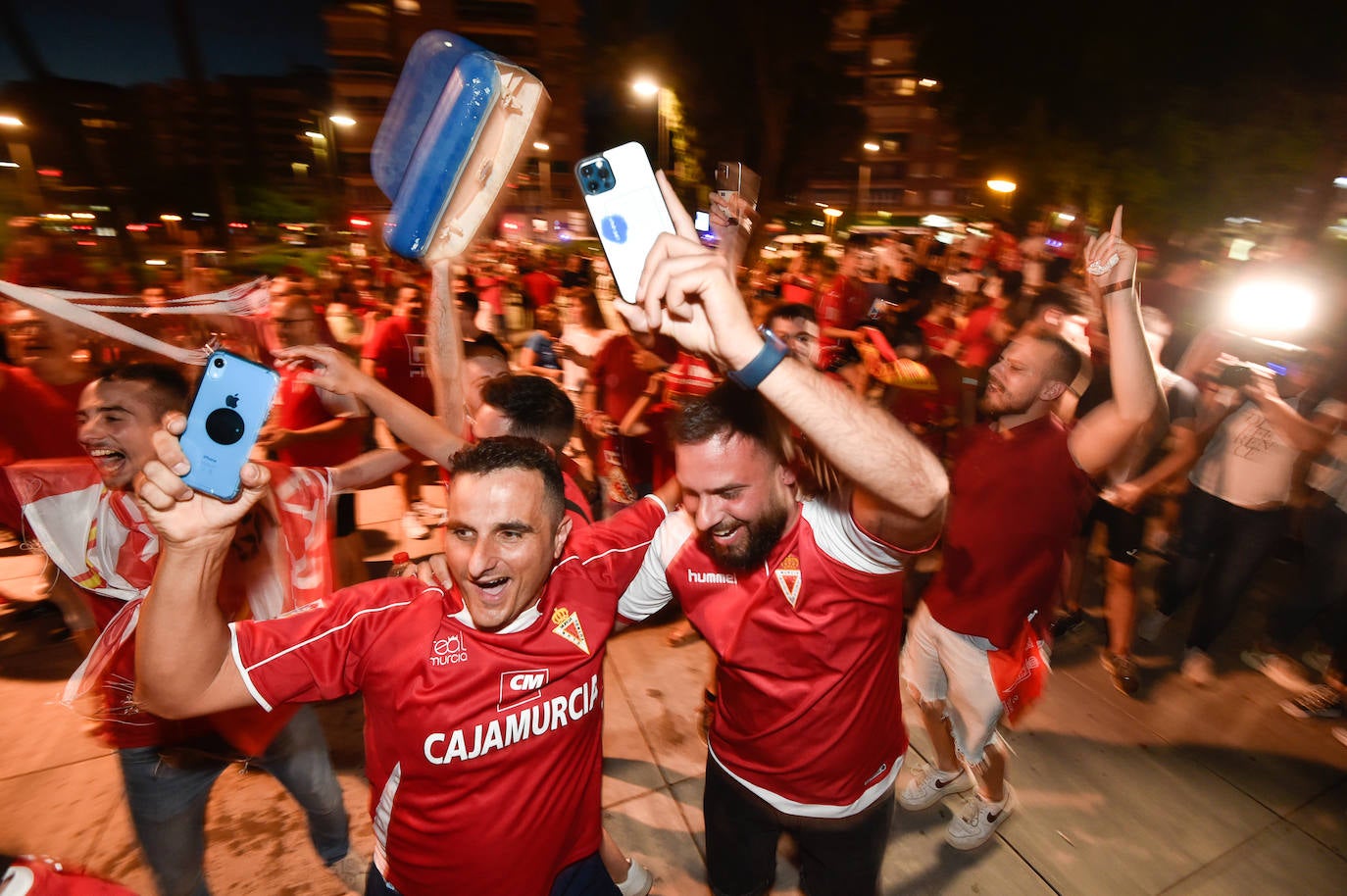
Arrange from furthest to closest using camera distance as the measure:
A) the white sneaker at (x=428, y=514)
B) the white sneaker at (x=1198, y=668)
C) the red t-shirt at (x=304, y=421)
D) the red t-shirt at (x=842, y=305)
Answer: the red t-shirt at (x=842, y=305), the white sneaker at (x=428, y=514), the white sneaker at (x=1198, y=668), the red t-shirt at (x=304, y=421)

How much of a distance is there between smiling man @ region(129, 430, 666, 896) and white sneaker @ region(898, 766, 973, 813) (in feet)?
7.25

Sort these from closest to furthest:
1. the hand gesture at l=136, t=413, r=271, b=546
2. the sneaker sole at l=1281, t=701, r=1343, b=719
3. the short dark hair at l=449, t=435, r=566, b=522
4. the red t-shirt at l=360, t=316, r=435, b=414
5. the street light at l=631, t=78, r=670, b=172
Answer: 1. the hand gesture at l=136, t=413, r=271, b=546
2. the short dark hair at l=449, t=435, r=566, b=522
3. the sneaker sole at l=1281, t=701, r=1343, b=719
4. the red t-shirt at l=360, t=316, r=435, b=414
5. the street light at l=631, t=78, r=670, b=172

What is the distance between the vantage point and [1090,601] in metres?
5.38

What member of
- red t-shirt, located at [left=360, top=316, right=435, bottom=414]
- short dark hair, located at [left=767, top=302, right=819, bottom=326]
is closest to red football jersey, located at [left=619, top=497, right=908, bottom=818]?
short dark hair, located at [left=767, top=302, right=819, bottom=326]

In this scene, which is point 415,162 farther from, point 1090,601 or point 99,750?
point 1090,601

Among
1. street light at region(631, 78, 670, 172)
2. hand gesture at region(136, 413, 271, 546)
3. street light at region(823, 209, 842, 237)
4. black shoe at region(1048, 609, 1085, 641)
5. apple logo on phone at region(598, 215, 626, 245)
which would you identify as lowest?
black shoe at region(1048, 609, 1085, 641)

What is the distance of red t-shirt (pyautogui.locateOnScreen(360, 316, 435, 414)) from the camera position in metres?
5.49

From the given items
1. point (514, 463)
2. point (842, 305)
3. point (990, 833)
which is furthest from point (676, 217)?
point (842, 305)

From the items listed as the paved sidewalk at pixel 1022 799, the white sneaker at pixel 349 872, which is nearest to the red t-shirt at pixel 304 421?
the paved sidewalk at pixel 1022 799

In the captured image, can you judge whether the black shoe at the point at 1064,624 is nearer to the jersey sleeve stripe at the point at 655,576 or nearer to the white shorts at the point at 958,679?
the white shorts at the point at 958,679

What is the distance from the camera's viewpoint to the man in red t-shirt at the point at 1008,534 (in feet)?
8.98

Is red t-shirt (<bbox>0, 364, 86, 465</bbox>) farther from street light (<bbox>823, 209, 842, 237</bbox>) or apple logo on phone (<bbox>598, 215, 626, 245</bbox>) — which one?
street light (<bbox>823, 209, 842, 237</bbox>)

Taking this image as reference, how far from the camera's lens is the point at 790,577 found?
77.8 inches

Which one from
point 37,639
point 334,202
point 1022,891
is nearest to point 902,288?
point 1022,891
